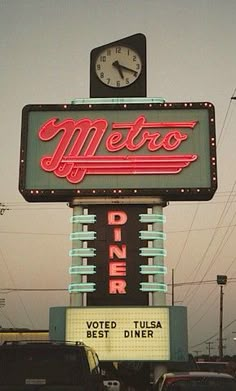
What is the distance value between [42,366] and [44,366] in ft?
0.09

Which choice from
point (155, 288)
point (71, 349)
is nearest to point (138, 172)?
point (155, 288)

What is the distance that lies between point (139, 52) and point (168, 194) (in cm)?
600

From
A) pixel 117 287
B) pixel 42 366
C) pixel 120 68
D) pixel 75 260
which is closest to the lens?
pixel 42 366

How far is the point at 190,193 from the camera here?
2109 centimetres

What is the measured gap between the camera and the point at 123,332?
1988 cm

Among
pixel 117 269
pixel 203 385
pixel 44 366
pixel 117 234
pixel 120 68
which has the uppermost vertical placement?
pixel 120 68

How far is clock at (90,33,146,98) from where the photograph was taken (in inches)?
921

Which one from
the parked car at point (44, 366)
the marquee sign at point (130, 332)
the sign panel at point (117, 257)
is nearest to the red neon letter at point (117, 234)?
the sign panel at point (117, 257)

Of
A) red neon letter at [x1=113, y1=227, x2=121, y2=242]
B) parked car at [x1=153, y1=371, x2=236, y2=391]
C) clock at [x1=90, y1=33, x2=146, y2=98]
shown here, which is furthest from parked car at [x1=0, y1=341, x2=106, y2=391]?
clock at [x1=90, y1=33, x2=146, y2=98]

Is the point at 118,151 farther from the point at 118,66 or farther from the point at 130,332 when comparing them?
the point at 130,332

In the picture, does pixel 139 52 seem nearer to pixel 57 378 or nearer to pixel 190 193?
pixel 190 193

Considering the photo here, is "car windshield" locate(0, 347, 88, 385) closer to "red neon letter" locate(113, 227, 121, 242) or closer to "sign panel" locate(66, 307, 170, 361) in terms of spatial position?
"sign panel" locate(66, 307, 170, 361)

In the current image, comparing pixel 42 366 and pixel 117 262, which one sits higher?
pixel 117 262

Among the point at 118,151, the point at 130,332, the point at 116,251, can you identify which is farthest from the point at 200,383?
the point at 118,151
